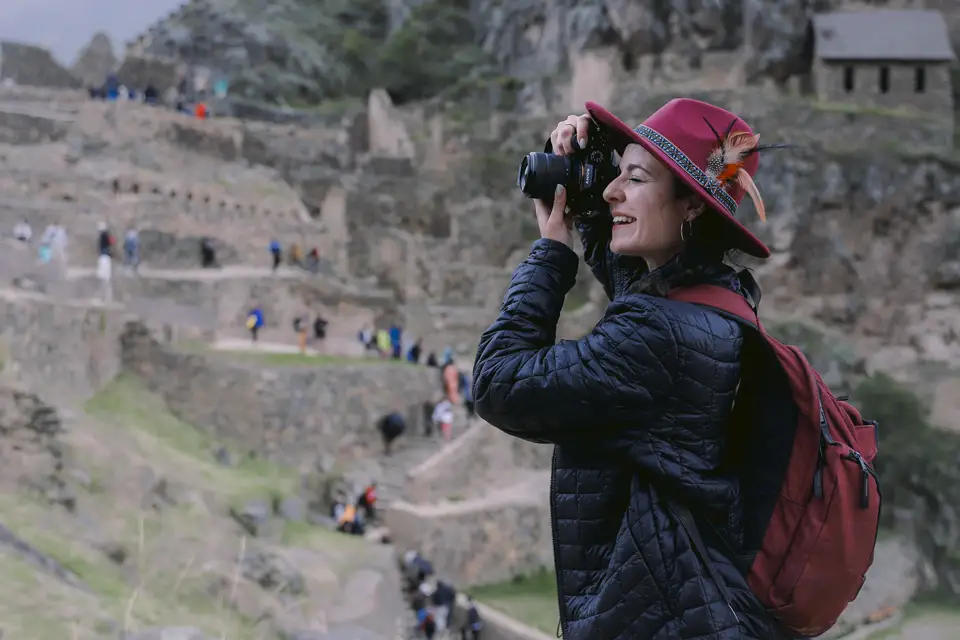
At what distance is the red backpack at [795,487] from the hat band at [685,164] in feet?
0.85

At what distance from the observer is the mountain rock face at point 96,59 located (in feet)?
129

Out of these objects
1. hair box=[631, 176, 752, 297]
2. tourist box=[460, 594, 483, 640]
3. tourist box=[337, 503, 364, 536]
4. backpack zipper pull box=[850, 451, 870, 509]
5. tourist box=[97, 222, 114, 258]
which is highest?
hair box=[631, 176, 752, 297]

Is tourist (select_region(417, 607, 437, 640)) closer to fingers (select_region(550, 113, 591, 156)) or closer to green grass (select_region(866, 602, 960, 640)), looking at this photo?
green grass (select_region(866, 602, 960, 640))

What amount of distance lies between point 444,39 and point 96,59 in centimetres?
1669

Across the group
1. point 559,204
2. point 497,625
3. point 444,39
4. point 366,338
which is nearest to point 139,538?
point 497,625

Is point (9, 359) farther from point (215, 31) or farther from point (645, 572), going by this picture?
point (215, 31)

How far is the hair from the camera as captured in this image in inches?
107

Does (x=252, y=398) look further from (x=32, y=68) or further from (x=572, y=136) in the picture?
(x=32, y=68)

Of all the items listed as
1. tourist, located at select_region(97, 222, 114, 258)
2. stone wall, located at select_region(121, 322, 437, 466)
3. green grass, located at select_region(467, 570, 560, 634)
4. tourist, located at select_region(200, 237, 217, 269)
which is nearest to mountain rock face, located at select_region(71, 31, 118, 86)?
tourist, located at select_region(200, 237, 217, 269)

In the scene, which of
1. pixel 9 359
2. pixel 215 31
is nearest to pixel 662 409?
pixel 9 359

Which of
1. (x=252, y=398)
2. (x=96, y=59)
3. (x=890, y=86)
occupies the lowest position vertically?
(x=252, y=398)

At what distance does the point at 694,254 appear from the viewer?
2740 mm

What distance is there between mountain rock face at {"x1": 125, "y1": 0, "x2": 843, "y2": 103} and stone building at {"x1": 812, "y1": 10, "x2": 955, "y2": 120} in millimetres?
1419

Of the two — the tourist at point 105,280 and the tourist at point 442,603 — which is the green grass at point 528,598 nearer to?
the tourist at point 442,603
